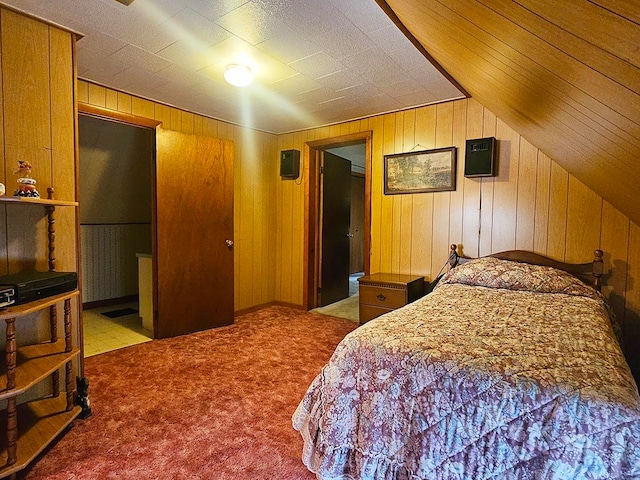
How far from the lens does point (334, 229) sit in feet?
15.7

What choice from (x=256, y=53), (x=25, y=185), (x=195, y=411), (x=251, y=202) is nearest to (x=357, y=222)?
(x=251, y=202)

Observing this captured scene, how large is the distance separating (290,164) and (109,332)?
273 centimetres

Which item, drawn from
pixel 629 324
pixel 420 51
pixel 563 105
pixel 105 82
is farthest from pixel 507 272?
pixel 105 82

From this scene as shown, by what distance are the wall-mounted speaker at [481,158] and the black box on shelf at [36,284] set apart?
10.1 feet

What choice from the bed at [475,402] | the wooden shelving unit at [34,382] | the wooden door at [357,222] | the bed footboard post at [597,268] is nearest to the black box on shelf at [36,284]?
the wooden shelving unit at [34,382]

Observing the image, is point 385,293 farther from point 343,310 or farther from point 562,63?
point 562,63

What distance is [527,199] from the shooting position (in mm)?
2951

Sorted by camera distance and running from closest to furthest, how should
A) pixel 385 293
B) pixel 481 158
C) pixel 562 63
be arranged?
pixel 562 63 → pixel 481 158 → pixel 385 293

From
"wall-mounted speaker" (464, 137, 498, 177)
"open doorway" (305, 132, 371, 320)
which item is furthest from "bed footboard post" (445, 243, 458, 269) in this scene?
"open doorway" (305, 132, 371, 320)

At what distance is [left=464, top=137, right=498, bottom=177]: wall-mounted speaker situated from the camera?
302 cm

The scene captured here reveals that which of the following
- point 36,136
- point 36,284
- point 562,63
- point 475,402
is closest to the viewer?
point 562,63

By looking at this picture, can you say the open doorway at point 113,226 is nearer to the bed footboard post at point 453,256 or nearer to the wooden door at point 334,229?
the wooden door at point 334,229

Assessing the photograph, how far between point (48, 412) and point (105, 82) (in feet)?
8.23

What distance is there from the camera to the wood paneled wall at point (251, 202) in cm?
397
